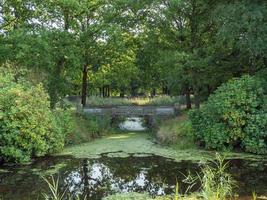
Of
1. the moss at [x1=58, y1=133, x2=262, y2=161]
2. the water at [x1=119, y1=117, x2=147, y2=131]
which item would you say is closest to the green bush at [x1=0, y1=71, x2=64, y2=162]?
the moss at [x1=58, y1=133, x2=262, y2=161]

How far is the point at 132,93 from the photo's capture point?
54.1 meters

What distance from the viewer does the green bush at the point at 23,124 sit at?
14.8 metres

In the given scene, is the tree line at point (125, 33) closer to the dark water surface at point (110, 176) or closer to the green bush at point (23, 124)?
the green bush at point (23, 124)

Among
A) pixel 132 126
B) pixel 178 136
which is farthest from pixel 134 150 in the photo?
pixel 132 126

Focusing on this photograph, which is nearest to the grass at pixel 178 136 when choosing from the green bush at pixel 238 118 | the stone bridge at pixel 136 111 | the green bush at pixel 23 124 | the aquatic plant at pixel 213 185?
the green bush at pixel 238 118

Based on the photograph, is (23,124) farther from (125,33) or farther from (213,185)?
(125,33)

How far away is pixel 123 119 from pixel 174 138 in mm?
17390

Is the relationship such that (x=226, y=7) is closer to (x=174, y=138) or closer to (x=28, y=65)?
(x=174, y=138)

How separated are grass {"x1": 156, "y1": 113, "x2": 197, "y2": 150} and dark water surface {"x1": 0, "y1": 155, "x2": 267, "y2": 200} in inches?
91.8

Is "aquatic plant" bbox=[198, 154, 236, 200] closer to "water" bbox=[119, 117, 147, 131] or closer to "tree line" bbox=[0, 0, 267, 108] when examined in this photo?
"tree line" bbox=[0, 0, 267, 108]

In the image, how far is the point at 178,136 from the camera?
1798 cm

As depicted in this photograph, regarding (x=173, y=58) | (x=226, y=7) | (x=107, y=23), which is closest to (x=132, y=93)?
(x=107, y=23)

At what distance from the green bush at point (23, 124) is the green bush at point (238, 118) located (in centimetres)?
668

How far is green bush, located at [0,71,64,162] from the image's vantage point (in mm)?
14820
